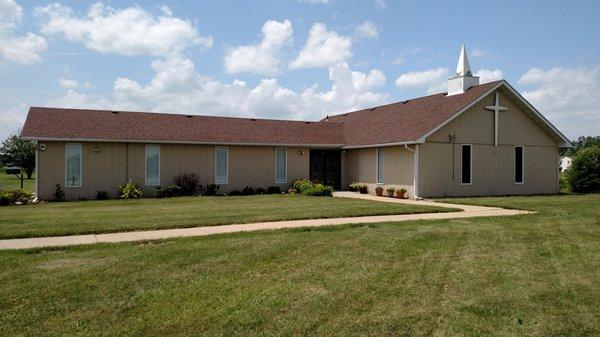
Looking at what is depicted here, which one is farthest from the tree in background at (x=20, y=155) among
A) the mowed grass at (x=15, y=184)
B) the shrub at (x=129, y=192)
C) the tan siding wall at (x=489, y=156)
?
the tan siding wall at (x=489, y=156)

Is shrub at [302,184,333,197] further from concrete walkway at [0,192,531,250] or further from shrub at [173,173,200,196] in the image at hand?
concrete walkway at [0,192,531,250]

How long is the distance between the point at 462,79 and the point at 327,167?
8653 millimetres

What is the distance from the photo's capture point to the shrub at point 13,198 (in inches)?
725

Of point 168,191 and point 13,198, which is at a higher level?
point 168,191

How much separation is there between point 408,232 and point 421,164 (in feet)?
38.2

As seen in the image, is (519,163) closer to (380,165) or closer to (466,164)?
(466,164)

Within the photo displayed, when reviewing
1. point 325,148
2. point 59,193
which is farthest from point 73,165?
point 325,148

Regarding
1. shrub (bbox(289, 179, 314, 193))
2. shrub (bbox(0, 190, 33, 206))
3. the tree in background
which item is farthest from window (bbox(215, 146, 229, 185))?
the tree in background

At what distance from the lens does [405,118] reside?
25406 mm

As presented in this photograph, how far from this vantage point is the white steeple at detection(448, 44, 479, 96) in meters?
25.7

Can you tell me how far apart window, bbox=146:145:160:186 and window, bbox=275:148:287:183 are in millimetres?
6034

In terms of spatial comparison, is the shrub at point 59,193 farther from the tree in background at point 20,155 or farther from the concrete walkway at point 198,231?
the tree in background at point 20,155

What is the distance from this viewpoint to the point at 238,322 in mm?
5371

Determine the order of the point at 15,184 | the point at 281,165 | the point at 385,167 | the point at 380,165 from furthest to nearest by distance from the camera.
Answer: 1. the point at 15,184
2. the point at 281,165
3. the point at 380,165
4. the point at 385,167
